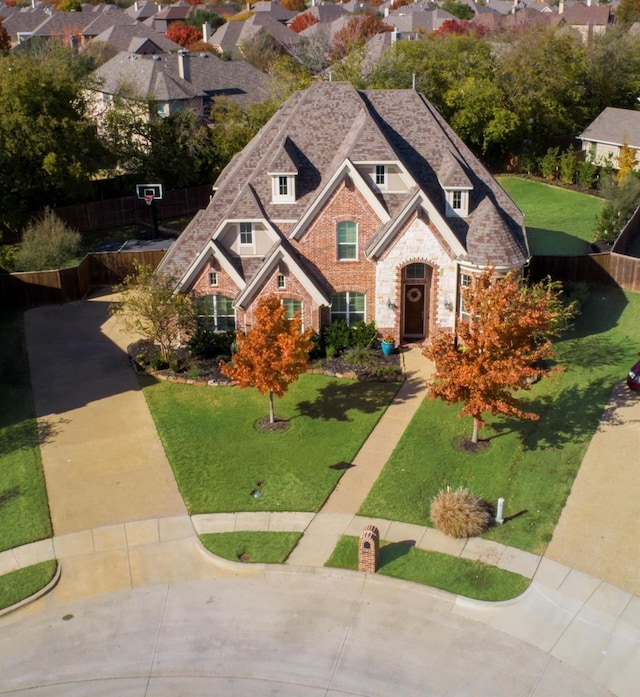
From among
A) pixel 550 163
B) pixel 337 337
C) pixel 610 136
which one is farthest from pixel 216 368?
pixel 610 136

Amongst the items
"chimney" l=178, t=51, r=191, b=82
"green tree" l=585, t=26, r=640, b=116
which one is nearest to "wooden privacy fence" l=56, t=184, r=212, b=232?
"chimney" l=178, t=51, r=191, b=82

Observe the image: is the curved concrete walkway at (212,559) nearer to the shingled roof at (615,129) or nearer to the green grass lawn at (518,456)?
the green grass lawn at (518,456)

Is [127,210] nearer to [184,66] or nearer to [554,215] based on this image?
[184,66]

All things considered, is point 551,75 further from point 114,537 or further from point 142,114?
point 114,537

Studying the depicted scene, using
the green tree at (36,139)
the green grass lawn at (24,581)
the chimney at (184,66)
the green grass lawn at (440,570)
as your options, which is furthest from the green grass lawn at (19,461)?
the chimney at (184,66)

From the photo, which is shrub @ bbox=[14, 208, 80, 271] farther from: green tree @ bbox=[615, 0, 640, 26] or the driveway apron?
green tree @ bbox=[615, 0, 640, 26]

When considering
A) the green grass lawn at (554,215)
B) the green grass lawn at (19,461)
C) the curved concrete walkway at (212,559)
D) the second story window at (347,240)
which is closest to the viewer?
the curved concrete walkway at (212,559)
